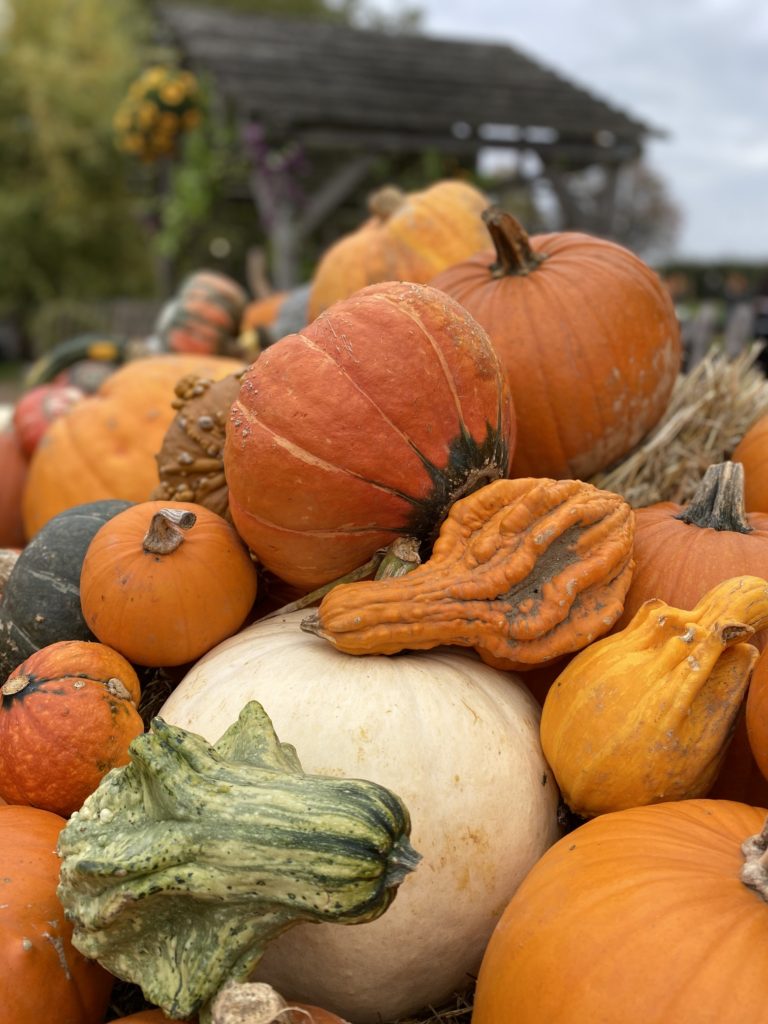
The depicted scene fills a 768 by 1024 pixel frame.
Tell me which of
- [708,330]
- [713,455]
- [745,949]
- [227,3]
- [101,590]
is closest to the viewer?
[745,949]

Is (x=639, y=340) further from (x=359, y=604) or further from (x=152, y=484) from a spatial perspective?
(x=152, y=484)

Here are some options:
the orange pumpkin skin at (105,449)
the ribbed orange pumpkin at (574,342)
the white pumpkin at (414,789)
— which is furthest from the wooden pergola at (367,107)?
the white pumpkin at (414,789)

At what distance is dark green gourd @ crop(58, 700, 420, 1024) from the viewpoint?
1.24 metres

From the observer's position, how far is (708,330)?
8.30m

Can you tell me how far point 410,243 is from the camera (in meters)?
3.14

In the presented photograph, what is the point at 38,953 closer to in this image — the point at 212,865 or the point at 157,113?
the point at 212,865

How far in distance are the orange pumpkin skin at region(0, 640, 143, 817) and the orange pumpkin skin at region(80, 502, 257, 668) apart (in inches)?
4.8

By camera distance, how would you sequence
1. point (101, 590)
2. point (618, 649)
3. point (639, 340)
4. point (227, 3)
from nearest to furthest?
1. point (618, 649)
2. point (101, 590)
3. point (639, 340)
4. point (227, 3)

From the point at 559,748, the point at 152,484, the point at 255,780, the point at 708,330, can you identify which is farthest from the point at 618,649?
the point at 708,330

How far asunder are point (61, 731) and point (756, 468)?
5.78ft

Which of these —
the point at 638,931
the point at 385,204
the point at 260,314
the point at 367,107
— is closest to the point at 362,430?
the point at 638,931

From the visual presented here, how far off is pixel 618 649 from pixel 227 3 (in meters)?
34.3

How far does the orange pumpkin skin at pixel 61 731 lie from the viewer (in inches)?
67.1

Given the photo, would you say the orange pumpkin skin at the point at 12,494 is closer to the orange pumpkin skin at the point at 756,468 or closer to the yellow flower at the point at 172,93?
the orange pumpkin skin at the point at 756,468
